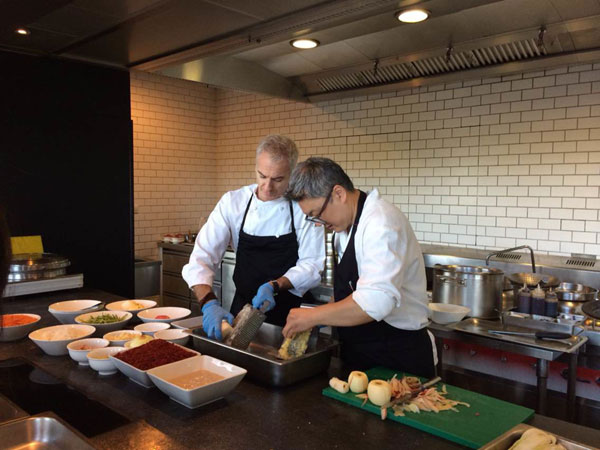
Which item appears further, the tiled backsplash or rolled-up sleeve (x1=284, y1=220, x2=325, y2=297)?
the tiled backsplash

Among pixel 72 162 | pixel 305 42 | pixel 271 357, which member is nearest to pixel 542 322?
pixel 271 357

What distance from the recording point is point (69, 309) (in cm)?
292

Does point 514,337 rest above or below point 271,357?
below

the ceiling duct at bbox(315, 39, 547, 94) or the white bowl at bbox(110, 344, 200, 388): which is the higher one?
the ceiling duct at bbox(315, 39, 547, 94)

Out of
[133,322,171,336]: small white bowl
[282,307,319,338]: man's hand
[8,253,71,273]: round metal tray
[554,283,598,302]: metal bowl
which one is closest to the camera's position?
[282,307,319,338]: man's hand

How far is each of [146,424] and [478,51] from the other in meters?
4.09

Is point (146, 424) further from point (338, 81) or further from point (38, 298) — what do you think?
point (338, 81)

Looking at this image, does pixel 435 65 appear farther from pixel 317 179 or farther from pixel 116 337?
pixel 116 337

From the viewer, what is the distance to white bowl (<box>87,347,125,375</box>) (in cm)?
203

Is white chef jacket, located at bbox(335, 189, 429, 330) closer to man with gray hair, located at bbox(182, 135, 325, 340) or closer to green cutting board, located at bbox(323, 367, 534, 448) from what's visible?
green cutting board, located at bbox(323, 367, 534, 448)

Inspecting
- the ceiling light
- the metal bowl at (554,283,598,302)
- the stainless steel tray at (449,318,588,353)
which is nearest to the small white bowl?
the stainless steel tray at (449,318,588,353)

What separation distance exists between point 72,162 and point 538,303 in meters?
3.84

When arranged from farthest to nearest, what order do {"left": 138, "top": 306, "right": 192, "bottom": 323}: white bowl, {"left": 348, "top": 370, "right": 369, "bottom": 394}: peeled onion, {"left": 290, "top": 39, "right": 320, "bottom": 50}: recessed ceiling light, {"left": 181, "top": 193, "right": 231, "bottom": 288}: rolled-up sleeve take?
{"left": 290, "top": 39, "right": 320, "bottom": 50}: recessed ceiling light
{"left": 181, "top": 193, "right": 231, "bottom": 288}: rolled-up sleeve
{"left": 138, "top": 306, "right": 192, "bottom": 323}: white bowl
{"left": 348, "top": 370, "right": 369, "bottom": 394}: peeled onion

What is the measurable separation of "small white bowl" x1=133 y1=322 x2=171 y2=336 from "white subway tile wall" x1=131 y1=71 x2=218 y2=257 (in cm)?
471
